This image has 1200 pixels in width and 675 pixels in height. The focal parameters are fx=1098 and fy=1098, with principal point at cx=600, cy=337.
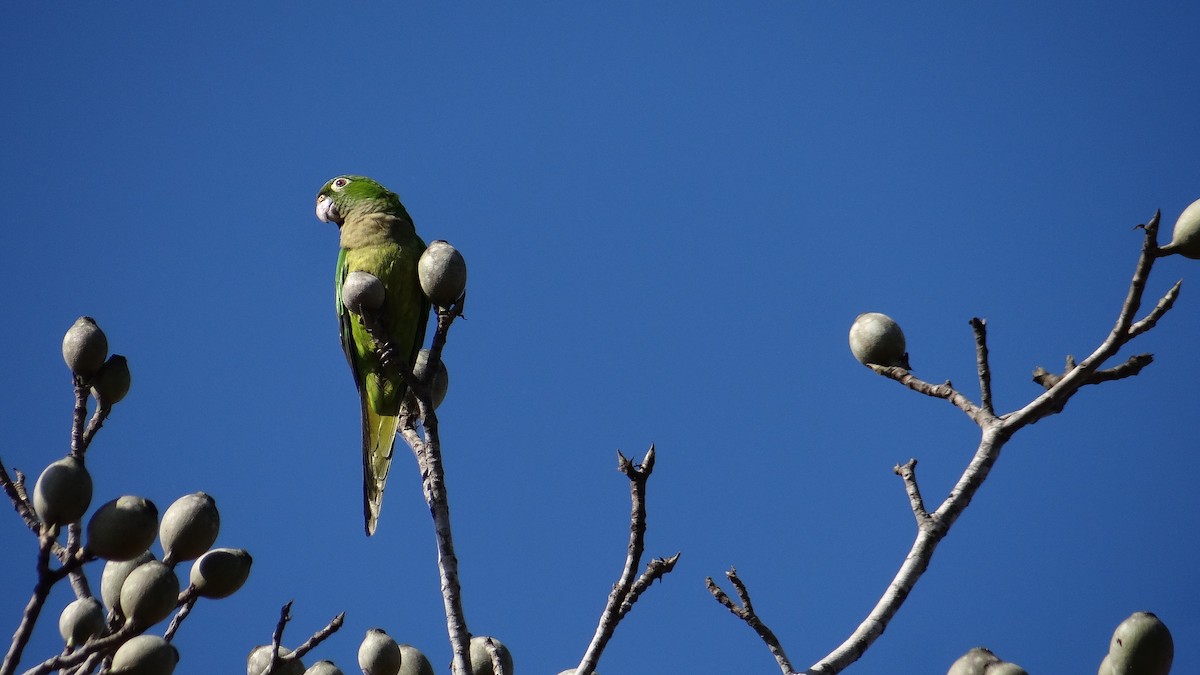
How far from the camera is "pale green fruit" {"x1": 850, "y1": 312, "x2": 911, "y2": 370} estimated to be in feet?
12.9

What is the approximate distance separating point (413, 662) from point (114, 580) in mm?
1098

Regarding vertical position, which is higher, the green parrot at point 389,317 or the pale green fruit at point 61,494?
the green parrot at point 389,317

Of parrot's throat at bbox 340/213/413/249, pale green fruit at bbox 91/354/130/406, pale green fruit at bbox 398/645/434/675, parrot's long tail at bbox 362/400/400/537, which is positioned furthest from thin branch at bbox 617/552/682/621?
parrot's throat at bbox 340/213/413/249

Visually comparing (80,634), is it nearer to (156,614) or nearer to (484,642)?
(156,614)

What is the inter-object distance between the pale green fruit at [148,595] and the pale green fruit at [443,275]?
4.75ft

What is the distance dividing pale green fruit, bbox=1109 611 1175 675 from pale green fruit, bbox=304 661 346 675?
7.81ft

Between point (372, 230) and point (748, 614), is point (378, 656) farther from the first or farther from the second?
point (372, 230)

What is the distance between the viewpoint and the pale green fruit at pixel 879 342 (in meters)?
3.92

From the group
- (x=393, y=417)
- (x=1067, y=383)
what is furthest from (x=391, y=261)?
(x=1067, y=383)

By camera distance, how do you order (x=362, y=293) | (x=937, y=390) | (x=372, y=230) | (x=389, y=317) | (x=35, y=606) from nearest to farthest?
(x=35, y=606), (x=937, y=390), (x=362, y=293), (x=389, y=317), (x=372, y=230)

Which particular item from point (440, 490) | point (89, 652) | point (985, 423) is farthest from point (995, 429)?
point (89, 652)

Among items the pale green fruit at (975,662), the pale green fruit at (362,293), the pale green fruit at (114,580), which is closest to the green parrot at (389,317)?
the pale green fruit at (362,293)

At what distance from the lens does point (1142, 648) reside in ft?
9.53

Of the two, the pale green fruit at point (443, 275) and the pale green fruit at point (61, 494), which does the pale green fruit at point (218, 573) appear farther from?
the pale green fruit at point (443, 275)
